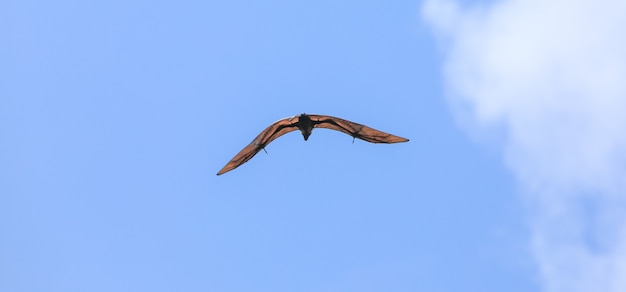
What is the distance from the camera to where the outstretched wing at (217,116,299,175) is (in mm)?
56438

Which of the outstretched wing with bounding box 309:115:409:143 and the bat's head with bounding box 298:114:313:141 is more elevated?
the outstretched wing with bounding box 309:115:409:143

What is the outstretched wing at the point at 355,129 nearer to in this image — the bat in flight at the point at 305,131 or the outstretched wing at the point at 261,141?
the bat in flight at the point at 305,131

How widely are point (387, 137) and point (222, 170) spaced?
761 cm

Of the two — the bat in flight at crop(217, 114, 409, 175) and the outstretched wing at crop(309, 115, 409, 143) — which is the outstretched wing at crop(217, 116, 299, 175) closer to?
the bat in flight at crop(217, 114, 409, 175)

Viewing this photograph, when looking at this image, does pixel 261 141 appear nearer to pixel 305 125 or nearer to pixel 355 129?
pixel 305 125

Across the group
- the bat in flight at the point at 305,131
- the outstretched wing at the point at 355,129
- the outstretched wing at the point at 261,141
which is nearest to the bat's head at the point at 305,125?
the bat in flight at the point at 305,131

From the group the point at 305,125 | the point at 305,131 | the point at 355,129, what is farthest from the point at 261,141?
the point at 355,129

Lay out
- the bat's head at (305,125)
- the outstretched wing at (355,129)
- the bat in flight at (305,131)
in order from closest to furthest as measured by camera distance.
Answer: the bat's head at (305,125), the bat in flight at (305,131), the outstretched wing at (355,129)

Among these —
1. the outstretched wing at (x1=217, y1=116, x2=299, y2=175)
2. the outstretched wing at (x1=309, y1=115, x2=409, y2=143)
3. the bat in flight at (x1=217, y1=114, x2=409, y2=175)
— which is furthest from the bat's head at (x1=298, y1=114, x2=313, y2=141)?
the outstretched wing at (x1=217, y1=116, x2=299, y2=175)

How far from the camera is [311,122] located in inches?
2205

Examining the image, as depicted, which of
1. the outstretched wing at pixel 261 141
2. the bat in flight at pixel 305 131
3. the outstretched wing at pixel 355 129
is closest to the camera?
the bat in flight at pixel 305 131

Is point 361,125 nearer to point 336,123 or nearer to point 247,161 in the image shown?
point 336,123

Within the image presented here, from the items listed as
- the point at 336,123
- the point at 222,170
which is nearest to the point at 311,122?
the point at 336,123

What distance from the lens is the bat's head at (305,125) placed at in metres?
55.5
